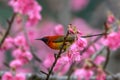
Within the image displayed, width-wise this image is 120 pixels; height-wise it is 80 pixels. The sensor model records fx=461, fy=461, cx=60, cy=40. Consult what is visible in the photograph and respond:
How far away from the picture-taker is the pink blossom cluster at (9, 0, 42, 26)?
374 cm

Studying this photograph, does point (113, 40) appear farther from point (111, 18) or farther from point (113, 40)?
point (111, 18)

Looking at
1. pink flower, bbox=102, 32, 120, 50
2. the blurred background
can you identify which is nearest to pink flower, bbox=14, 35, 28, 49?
pink flower, bbox=102, 32, 120, 50

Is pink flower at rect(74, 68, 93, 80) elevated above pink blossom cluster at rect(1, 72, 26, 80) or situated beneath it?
elevated above

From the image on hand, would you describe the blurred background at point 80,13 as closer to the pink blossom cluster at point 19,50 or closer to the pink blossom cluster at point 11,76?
the pink blossom cluster at point 19,50

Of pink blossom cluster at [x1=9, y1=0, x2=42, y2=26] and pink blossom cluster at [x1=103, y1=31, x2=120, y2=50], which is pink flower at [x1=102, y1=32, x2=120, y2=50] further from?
pink blossom cluster at [x1=9, y1=0, x2=42, y2=26]

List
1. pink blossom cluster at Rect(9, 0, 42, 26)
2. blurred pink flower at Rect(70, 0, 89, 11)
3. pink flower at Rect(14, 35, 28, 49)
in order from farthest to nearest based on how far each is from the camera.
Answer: blurred pink flower at Rect(70, 0, 89, 11)
pink flower at Rect(14, 35, 28, 49)
pink blossom cluster at Rect(9, 0, 42, 26)

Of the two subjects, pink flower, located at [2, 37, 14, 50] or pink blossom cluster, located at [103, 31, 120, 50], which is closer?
pink blossom cluster, located at [103, 31, 120, 50]

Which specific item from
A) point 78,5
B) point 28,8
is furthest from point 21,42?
point 78,5

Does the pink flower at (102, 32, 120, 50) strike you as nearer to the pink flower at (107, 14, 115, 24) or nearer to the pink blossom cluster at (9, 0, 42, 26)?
the pink flower at (107, 14, 115, 24)

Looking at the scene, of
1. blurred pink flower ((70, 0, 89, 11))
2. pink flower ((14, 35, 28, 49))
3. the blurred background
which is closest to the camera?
pink flower ((14, 35, 28, 49))

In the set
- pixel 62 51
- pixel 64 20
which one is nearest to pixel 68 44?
pixel 62 51

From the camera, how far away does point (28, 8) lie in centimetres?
392

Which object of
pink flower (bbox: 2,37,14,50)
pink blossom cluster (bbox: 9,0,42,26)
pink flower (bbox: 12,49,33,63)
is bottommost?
pink flower (bbox: 12,49,33,63)

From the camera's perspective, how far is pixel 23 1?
3.82 m
